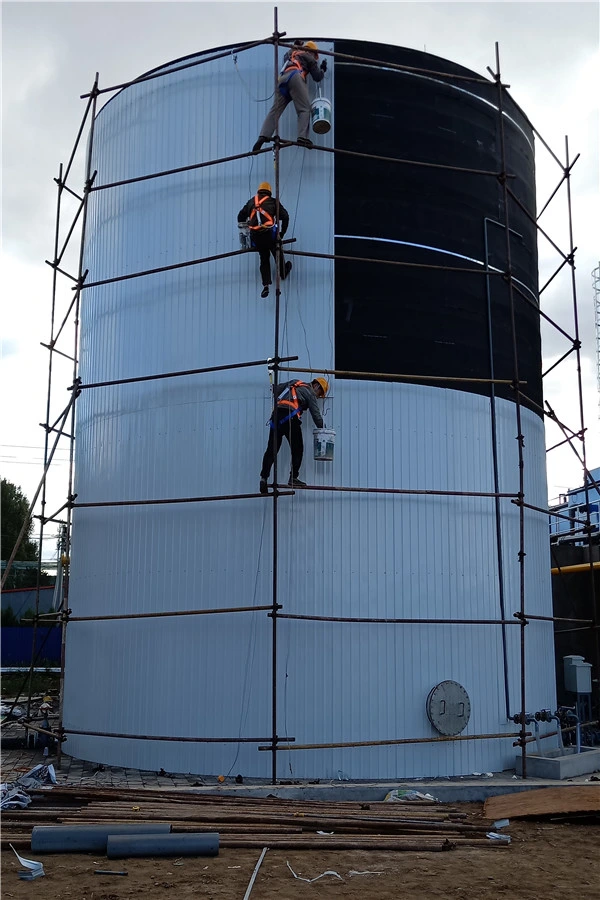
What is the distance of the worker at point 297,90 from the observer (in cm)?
1421

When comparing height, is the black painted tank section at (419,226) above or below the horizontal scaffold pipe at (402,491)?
above

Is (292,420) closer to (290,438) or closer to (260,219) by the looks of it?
(290,438)

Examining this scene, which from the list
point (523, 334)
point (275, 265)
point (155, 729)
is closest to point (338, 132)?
point (275, 265)

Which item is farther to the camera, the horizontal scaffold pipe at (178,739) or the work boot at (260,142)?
the work boot at (260,142)

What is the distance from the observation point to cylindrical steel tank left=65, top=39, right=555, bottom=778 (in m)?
13.2

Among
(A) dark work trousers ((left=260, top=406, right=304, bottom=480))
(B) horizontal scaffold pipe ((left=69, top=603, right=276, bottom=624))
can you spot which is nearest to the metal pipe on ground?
(B) horizontal scaffold pipe ((left=69, top=603, right=276, bottom=624))

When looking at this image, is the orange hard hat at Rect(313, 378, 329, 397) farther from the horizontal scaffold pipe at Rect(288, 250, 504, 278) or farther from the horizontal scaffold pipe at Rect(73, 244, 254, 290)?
the horizontal scaffold pipe at Rect(73, 244, 254, 290)

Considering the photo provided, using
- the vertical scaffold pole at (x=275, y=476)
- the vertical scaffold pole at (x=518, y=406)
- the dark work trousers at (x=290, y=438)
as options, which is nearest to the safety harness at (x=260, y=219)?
the vertical scaffold pole at (x=275, y=476)

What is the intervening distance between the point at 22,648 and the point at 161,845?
1093 inches

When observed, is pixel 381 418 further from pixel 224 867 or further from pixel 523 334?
pixel 224 867

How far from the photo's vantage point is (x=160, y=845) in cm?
909

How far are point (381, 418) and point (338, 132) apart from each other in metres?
4.94

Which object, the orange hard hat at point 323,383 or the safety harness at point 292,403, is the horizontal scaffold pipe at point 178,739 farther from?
the orange hard hat at point 323,383

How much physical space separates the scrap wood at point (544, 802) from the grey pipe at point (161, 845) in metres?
3.89
